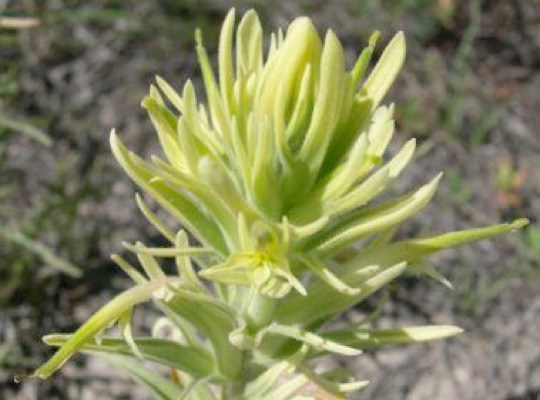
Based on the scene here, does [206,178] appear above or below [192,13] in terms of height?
below

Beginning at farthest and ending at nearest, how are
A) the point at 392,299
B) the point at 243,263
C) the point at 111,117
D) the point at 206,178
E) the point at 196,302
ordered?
the point at 111,117 → the point at 392,299 → the point at 196,302 → the point at 243,263 → the point at 206,178

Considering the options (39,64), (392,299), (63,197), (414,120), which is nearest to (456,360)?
(392,299)

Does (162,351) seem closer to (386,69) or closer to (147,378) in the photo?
(147,378)

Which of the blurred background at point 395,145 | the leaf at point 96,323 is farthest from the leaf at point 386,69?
the blurred background at point 395,145

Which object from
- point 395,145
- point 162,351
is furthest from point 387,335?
point 395,145

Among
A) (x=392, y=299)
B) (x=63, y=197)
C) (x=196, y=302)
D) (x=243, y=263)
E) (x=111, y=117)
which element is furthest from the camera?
(x=111, y=117)

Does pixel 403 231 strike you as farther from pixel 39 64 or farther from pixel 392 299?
pixel 39 64

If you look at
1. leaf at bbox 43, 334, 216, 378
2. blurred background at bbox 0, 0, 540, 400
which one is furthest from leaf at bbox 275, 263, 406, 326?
blurred background at bbox 0, 0, 540, 400

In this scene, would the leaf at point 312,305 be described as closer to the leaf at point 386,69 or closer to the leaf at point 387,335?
the leaf at point 387,335
